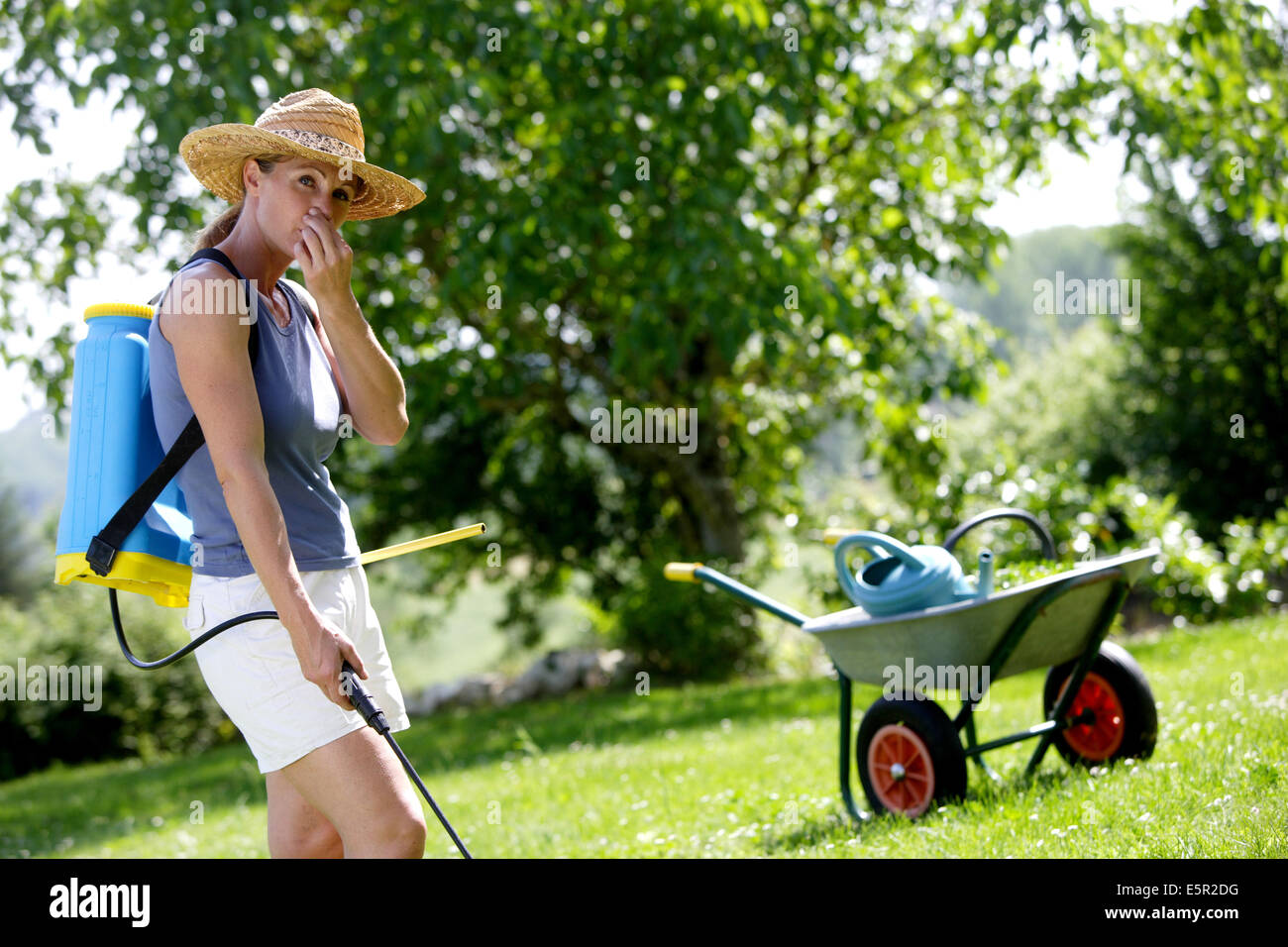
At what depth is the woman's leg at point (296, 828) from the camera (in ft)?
7.54

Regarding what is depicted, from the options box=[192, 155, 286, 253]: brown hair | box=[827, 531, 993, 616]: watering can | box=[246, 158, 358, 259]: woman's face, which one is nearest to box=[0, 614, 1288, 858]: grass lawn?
box=[827, 531, 993, 616]: watering can

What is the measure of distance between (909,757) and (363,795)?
214cm

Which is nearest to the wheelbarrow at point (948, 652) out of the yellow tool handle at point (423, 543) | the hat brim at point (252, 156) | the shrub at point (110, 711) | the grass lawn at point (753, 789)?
the grass lawn at point (753, 789)

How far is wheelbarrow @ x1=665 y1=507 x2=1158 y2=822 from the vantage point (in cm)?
341

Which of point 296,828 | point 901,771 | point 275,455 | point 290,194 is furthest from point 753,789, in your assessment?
point 290,194

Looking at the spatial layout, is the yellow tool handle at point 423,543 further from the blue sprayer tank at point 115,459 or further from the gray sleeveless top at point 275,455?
the blue sprayer tank at point 115,459

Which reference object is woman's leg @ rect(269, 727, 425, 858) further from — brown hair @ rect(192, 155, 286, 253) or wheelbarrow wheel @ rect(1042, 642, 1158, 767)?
wheelbarrow wheel @ rect(1042, 642, 1158, 767)

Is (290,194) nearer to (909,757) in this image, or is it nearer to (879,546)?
(879,546)

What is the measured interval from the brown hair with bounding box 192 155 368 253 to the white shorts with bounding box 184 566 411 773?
0.72m

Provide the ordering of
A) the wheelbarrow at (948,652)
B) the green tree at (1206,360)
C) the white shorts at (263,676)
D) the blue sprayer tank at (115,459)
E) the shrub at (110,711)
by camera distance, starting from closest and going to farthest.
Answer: the white shorts at (263,676) < the blue sprayer tank at (115,459) < the wheelbarrow at (948,652) < the shrub at (110,711) < the green tree at (1206,360)

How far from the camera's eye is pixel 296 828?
7.54ft

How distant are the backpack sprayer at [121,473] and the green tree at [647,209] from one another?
4.79m

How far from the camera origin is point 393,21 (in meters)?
7.47
